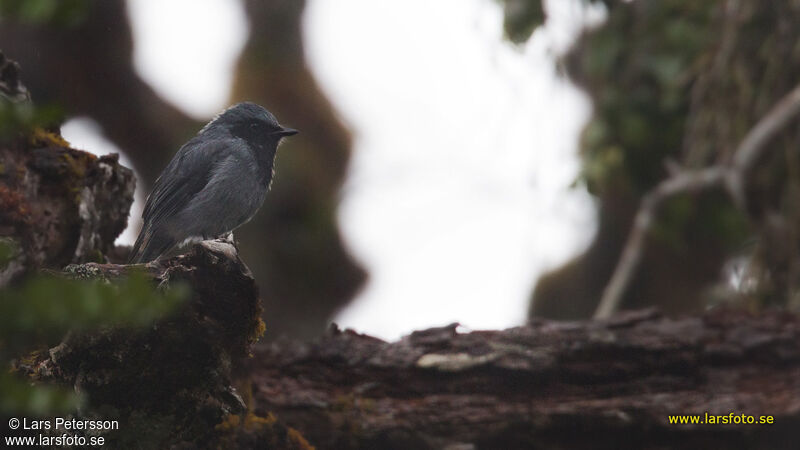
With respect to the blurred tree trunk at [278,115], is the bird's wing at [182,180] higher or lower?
lower

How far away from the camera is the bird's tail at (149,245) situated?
4707 millimetres

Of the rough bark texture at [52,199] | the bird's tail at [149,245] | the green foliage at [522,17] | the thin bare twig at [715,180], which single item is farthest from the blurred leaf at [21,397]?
the thin bare twig at [715,180]

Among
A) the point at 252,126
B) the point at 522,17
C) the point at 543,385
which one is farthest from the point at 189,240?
the point at 522,17

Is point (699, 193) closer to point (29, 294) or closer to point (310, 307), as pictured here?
point (310, 307)

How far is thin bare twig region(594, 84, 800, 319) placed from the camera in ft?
19.2

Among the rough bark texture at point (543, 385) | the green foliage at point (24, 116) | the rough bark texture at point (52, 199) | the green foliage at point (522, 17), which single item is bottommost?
the green foliage at point (24, 116)

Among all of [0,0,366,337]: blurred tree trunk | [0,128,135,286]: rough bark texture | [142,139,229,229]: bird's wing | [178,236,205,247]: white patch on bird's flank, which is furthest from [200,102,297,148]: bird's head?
[0,0,366,337]: blurred tree trunk

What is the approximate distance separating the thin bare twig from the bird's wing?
9.80 feet

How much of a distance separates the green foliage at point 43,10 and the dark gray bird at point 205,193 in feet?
12.1

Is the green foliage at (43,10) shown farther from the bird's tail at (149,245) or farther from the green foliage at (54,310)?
the bird's tail at (149,245)

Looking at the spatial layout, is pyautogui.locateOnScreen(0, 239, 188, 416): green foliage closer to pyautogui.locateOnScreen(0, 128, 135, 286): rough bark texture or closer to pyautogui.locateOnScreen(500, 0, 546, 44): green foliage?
pyautogui.locateOnScreen(0, 128, 135, 286): rough bark texture

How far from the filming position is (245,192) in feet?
16.2

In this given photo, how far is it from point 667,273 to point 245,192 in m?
4.78

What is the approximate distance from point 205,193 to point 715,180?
3683mm
